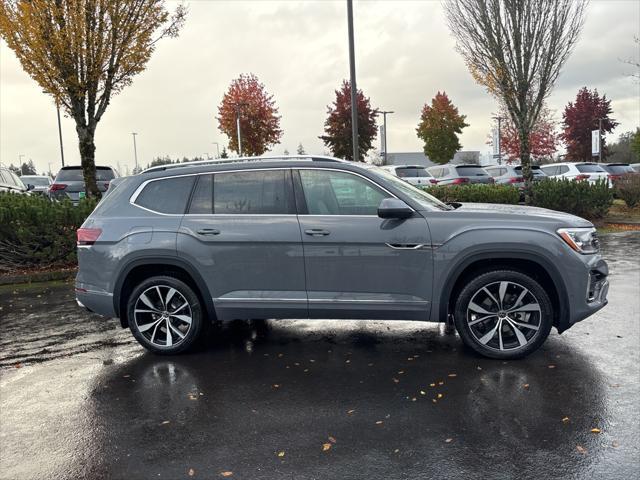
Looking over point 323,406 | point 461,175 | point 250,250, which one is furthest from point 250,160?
point 461,175

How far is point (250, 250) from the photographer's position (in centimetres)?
506

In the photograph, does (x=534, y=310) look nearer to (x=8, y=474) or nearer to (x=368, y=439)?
(x=368, y=439)

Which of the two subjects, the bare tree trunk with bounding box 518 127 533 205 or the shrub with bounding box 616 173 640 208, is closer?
the bare tree trunk with bounding box 518 127 533 205

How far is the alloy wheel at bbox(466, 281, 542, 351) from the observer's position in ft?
15.8

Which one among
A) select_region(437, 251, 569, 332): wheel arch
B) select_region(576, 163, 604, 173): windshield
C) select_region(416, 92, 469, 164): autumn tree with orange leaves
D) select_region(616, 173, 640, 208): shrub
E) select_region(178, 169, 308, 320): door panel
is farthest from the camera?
select_region(416, 92, 469, 164): autumn tree with orange leaves

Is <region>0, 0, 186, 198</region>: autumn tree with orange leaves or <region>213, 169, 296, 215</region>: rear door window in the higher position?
<region>0, 0, 186, 198</region>: autumn tree with orange leaves

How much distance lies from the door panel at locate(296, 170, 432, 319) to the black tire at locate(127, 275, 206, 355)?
1.24 meters

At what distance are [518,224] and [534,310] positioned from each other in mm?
761

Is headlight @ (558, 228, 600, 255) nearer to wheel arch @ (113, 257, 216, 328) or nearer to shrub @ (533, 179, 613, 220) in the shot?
wheel arch @ (113, 257, 216, 328)

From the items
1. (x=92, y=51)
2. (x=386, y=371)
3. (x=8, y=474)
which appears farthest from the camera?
(x=92, y=51)

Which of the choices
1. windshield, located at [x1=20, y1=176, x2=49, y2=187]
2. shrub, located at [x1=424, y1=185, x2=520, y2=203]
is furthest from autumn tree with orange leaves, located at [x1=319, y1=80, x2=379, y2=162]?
shrub, located at [x1=424, y1=185, x2=520, y2=203]

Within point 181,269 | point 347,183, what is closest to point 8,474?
point 181,269

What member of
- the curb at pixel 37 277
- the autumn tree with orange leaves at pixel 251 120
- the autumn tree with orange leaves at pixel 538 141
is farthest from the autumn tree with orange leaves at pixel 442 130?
the curb at pixel 37 277

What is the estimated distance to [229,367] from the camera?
4.97 metres
